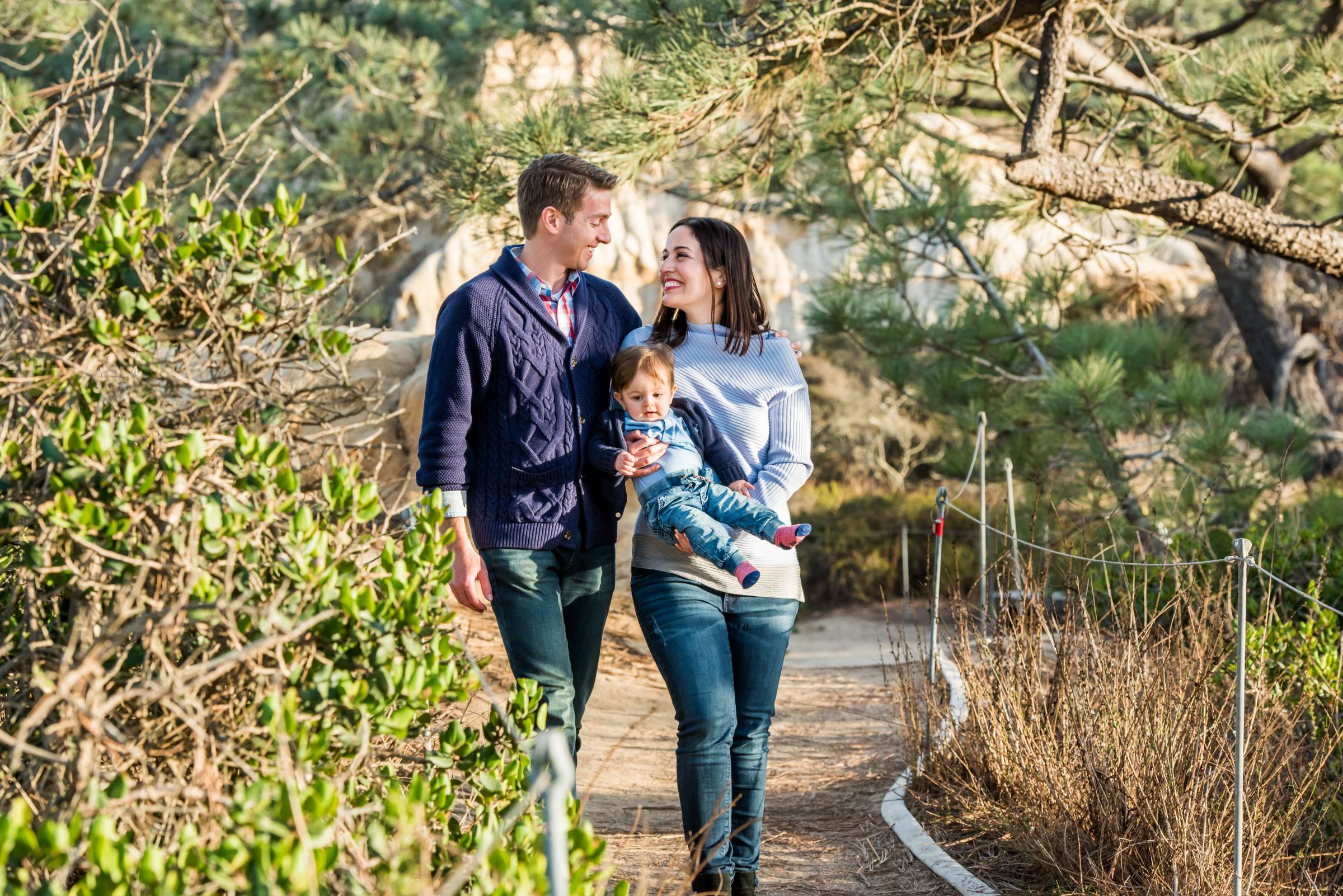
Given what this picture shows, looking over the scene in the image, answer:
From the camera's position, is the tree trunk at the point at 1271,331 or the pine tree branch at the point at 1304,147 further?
the tree trunk at the point at 1271,331

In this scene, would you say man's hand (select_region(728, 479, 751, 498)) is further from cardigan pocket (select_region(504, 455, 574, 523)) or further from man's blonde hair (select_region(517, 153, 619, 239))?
man's blonde hair (select_region(517, 153, 619, 239))

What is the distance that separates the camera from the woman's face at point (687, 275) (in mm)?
2564

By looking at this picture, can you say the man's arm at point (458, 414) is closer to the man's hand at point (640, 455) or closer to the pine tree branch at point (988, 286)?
the man's hand at point (640, 455)

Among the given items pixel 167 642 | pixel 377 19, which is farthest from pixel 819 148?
pixel 167 642

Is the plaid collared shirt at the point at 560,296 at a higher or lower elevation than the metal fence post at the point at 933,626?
higher

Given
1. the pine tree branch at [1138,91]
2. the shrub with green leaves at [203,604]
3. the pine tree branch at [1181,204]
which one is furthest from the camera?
the pine tree branch at [1138,91]

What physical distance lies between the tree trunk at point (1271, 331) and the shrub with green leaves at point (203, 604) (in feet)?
22.0

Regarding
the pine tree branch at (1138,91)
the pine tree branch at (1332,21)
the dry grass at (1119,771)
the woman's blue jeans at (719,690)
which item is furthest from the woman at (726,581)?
the pine tree branch at (1332,21)

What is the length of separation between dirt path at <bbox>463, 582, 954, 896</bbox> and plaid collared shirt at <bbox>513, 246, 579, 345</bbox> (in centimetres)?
92

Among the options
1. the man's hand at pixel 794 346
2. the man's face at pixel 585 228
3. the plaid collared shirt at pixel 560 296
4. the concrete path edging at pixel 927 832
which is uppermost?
the man's face at pixel 585 228

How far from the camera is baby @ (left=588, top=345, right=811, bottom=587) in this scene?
238 cm

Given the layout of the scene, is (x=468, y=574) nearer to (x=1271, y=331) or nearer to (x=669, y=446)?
(x=669, y=446)

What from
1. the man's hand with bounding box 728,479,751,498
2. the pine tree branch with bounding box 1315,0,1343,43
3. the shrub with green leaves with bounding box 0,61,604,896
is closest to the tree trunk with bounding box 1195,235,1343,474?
the pine tree branch with bounding box 1315,0,1343,43

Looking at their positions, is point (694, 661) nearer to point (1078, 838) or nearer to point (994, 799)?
point (1078, 838)
